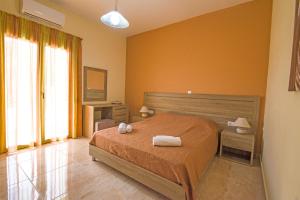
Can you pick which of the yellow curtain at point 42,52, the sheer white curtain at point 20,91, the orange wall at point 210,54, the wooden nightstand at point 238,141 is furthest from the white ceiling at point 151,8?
the wooden nightstand at point 238,141

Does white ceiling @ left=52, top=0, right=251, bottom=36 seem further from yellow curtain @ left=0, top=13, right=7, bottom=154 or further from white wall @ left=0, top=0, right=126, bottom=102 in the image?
yellow curtain @ left=0, top=13, right=7, bottom=154

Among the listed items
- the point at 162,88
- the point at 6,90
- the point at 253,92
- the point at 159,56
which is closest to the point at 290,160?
the point at 253,92

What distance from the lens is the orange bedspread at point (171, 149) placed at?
161 centimetres

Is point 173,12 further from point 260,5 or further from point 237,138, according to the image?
point 237,138

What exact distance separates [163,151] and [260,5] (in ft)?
10.2

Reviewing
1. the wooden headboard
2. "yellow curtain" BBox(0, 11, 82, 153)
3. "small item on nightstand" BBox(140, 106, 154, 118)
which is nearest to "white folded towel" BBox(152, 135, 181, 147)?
the wooden headboard

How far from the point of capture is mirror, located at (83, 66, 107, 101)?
3.94 metres

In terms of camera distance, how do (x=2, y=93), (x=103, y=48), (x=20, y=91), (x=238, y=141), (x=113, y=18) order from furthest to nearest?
1. (x=103, y=48)
2. (x=20, y=91)
3. (x=238, y=141)
4. (x=2, y=93)
5. (x=113, y=18)

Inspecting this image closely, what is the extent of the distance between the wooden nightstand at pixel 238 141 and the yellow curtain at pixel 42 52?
129 inches

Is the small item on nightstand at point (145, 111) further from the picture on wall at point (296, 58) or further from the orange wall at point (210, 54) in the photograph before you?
the picture on wall at point (296, 58)

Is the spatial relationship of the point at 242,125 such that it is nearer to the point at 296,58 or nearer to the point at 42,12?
the point at 296,58

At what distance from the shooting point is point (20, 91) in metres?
2.80

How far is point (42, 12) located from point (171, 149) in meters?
3.34

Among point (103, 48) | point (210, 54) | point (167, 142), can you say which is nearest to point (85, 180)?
point (167, 142)
